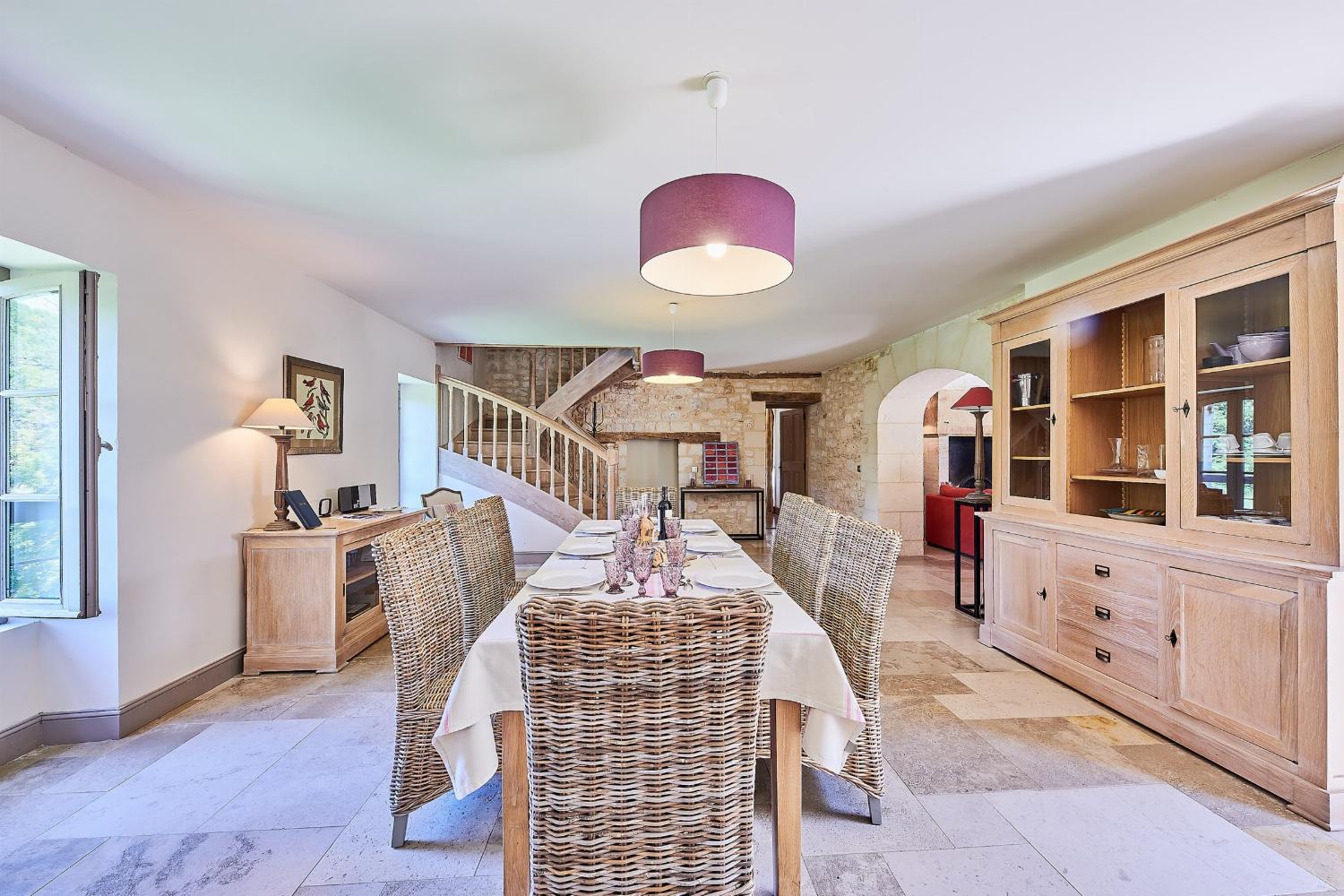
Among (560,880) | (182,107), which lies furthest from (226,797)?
(182,107)

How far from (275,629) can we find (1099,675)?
424cm

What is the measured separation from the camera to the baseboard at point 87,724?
233 centimetres

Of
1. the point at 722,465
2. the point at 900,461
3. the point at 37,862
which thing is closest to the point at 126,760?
the point at 37,862

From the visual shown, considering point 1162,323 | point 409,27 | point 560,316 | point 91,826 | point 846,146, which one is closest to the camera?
point 409,27

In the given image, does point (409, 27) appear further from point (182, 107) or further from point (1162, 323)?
point (1162, 323)

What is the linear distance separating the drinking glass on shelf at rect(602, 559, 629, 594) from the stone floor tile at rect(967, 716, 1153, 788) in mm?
1721

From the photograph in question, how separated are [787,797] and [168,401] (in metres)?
3.12

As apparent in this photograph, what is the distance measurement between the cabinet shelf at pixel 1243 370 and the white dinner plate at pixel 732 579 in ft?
6.52

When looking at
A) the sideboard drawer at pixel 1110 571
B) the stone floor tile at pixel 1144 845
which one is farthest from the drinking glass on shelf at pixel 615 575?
the sideboard drawer at pixel 1110 571

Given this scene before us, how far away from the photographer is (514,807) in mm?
1517

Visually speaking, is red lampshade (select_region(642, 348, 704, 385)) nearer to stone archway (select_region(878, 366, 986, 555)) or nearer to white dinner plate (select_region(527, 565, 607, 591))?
white dinner plate (select_region(527, 565, 607, 591))

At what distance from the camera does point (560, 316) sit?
4.95 metres

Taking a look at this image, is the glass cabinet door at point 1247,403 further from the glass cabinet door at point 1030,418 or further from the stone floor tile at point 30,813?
the stone floor tile at point 30,813

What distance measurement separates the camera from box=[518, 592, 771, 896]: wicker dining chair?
1.11m
